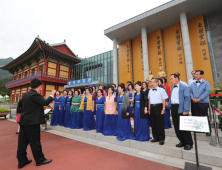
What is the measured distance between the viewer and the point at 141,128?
11.4 ft

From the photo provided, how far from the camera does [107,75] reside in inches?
784

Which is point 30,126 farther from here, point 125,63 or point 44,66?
point 44,66

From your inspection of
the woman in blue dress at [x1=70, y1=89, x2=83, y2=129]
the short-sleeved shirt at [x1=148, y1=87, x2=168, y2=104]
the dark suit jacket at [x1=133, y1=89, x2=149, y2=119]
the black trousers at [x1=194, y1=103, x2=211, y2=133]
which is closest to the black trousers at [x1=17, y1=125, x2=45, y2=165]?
the dark suit jacket at [x1=133, y1=89, x2=149, y2=119]

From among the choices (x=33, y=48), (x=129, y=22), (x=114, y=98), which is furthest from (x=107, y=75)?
(x=114, y=98)

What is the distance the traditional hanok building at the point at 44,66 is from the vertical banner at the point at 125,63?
33.3 feet

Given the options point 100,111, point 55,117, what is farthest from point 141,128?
point 55,117

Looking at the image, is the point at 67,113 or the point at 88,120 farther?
the point at 67,113

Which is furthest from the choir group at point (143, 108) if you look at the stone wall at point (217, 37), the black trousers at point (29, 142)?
the stone wall at point (217, 37)

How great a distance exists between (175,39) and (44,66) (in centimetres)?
1782

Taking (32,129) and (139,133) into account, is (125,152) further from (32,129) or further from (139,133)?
(32,129)

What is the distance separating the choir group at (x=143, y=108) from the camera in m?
2.86

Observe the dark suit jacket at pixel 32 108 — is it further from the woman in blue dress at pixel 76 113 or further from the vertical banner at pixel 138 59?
the vertical banner at pixel 138 59

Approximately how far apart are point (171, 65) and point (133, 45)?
520cm

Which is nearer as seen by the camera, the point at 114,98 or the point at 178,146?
the point at 178,146
